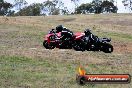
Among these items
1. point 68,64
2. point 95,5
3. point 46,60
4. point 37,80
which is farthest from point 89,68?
point 95,5

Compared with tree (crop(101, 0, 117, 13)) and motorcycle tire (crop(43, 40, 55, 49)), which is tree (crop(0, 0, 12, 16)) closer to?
tree (crop(101, 0, 117, 13))

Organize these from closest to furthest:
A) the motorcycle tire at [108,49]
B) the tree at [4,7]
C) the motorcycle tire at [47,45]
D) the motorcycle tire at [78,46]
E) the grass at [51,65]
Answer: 1. the grass at [51,65]
2. the motorcycle tire at [78,46]
3. the motorcycle tire at [47,45]
4. the motorcycle tire at [108,49]
5. the tree at [4,7]

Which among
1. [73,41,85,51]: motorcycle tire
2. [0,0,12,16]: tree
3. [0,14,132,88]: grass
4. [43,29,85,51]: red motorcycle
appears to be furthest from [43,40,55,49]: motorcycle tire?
[0,0,12,16]: tree

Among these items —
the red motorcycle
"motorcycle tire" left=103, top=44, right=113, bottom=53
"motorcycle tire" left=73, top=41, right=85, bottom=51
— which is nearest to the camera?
the red motorcycle

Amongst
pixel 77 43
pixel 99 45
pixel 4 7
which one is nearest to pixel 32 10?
pixel 4 7

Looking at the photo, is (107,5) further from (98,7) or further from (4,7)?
(4,7)

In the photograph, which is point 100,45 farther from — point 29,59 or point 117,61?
point 29,59

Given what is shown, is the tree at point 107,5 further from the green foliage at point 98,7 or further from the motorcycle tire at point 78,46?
the motorcycle tire at point 78,46

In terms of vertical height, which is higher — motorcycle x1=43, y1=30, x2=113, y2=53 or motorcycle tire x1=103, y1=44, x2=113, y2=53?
motorcycle x1=43, y1=30, x2=113, y2=53

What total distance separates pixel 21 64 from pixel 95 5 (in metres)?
105

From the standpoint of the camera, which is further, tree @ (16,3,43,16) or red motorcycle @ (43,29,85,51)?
tree @ (16,3,43,16)

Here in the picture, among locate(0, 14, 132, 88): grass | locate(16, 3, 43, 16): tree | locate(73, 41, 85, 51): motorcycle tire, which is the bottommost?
locate(16, 3, 43, 16): tree

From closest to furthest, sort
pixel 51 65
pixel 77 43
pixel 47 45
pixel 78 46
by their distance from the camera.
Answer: pixel 51 65, pixel 77 43, pixel 78 46, pixel 47 45

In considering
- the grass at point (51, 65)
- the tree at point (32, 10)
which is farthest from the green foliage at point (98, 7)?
the grass at point (51, 65)
